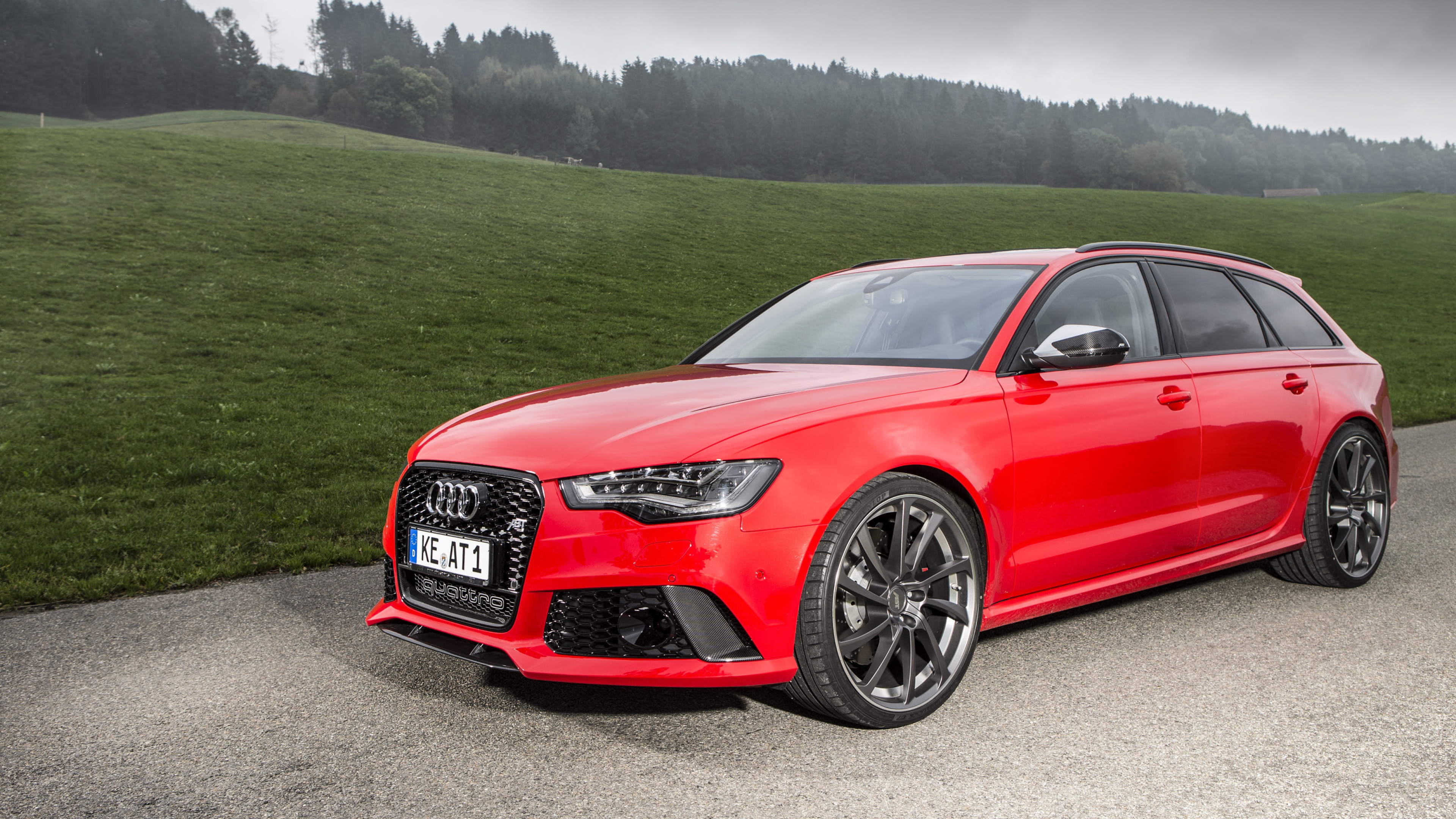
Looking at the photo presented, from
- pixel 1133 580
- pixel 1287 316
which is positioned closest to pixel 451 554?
pixel 1133 580

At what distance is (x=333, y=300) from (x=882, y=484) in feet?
56.7

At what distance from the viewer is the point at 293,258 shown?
2206 cm

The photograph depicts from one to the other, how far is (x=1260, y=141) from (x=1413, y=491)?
168m

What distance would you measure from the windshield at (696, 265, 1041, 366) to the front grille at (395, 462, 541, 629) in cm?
148

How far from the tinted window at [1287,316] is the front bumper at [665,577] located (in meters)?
3.28

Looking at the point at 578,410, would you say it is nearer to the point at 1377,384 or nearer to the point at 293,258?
the point at 1377,384

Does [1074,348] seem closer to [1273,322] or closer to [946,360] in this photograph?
[946,360]

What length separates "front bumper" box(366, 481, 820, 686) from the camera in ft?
9.99

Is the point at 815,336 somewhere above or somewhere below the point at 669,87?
below

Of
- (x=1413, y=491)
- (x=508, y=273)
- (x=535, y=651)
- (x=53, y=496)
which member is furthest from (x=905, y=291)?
(x=508, y=273)

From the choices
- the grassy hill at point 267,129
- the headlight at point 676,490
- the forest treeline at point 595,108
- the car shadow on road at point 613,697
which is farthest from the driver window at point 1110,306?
the forest treeline at point 595,108

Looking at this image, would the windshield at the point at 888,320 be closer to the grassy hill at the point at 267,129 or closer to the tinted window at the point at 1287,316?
the tinted window at the point at 1287,316

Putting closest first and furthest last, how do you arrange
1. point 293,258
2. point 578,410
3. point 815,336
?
point 578,410 → point 815,336 → point 293,258

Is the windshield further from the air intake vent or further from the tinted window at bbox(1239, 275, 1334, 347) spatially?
the tinted window at bbox(1239, 275, 1334, 347)
